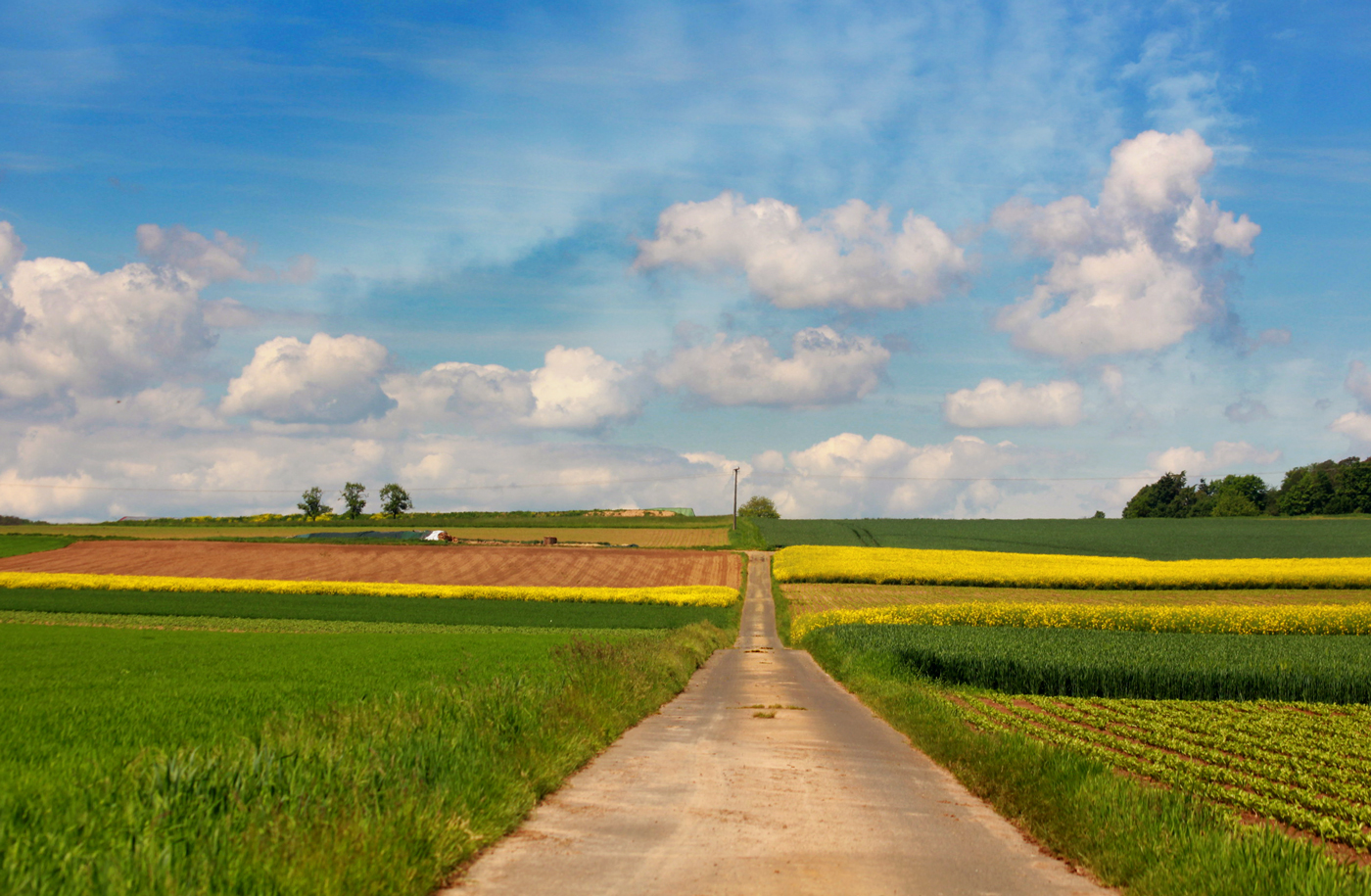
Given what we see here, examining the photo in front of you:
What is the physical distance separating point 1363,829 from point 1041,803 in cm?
378

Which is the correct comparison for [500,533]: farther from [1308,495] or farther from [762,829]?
[1308,495]

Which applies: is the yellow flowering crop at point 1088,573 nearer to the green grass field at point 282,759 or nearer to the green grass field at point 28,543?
the green grass field at point 282,759

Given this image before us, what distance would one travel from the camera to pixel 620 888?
20.4ft

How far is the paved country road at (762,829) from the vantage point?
6.52 m

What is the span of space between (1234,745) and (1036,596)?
137ft

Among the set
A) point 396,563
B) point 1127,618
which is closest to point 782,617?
point 1127,618

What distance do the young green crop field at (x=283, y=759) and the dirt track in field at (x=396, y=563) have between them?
40266 millimetres

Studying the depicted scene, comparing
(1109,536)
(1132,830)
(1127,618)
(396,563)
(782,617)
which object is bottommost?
(782,617)

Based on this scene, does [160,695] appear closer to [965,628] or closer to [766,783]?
[766,783]

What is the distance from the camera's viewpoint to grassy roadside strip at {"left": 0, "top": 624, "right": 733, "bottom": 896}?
5207mm

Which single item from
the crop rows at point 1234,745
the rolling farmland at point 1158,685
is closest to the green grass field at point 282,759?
the rolling farmland at point 1158,685

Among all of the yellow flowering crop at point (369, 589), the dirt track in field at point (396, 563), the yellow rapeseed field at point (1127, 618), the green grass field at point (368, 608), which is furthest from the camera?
the dirt track in field at point (396, 563)

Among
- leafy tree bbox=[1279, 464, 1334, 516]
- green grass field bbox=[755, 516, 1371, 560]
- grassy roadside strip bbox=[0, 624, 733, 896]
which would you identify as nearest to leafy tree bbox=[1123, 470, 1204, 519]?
leafy tree bbox=[1279, 464, 1334, 516]

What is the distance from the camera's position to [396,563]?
6625cm
